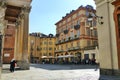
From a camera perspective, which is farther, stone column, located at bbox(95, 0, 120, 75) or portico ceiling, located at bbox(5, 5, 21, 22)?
portico ceiling, located at bbox(5, 5, 21, 22)

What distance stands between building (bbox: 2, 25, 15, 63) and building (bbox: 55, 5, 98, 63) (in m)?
18.4

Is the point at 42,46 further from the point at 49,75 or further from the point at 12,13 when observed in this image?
the point at 49,75

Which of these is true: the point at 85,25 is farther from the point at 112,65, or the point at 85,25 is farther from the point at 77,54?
the point at 112,65

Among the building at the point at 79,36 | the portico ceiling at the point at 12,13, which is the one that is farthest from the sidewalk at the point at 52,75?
the building at the point at 79,36

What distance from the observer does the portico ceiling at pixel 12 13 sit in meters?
20.9


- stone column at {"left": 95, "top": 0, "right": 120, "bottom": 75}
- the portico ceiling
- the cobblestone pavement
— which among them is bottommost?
the cobblestone pavement

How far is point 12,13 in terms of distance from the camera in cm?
2331

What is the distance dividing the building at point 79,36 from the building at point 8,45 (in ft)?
60.3

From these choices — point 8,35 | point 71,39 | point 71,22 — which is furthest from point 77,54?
point 8,35

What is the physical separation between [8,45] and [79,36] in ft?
74.9

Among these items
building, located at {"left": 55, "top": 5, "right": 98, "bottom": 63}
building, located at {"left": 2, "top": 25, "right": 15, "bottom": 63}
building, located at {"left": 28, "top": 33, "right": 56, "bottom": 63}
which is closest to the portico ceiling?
building, located at {"left": 2, "top": 25, "right": 15, "bottom": 63}

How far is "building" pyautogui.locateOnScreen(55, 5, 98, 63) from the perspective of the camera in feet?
152

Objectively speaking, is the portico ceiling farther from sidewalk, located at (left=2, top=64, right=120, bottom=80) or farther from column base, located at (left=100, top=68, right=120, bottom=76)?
column base, located at (left=100, top=68, right=120, bottom=76)

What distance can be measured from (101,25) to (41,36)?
68.2 m
